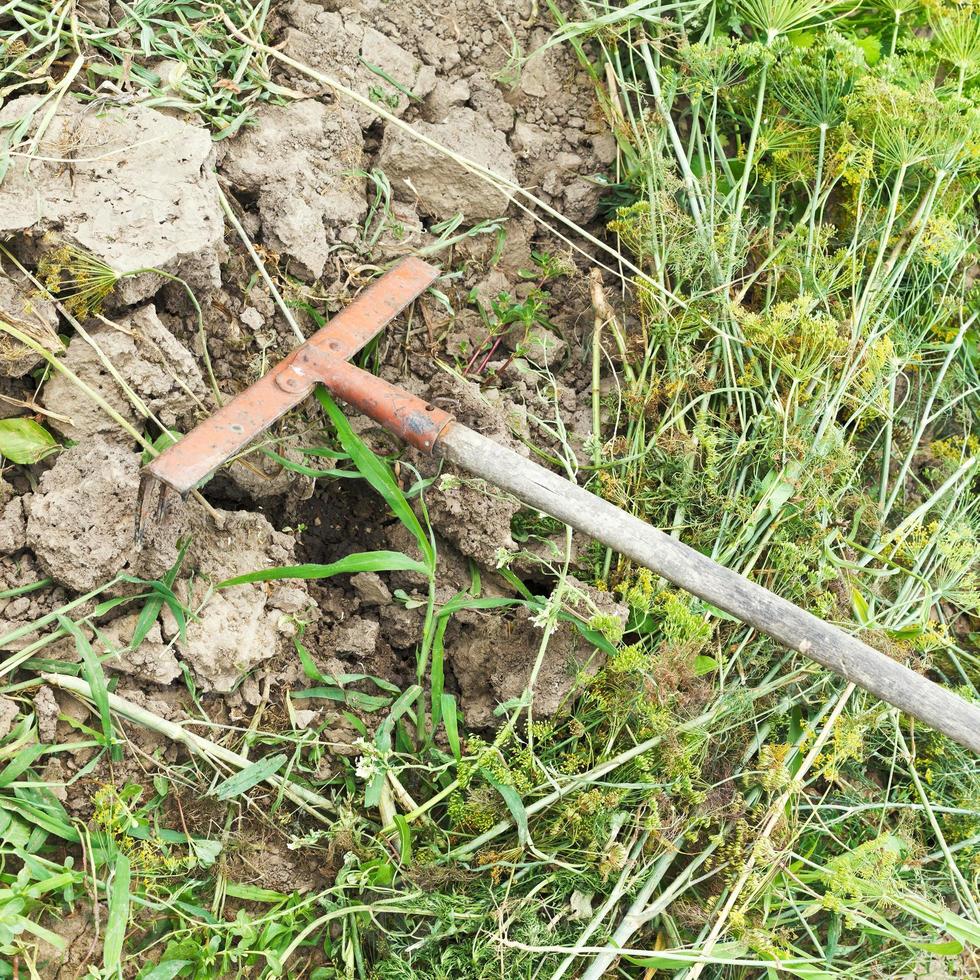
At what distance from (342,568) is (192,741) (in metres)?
0.47

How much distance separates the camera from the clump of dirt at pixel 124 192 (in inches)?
81.6

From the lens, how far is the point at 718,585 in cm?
207

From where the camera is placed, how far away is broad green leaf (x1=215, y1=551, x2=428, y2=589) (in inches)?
80.9

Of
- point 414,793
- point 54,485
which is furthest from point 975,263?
point 54,485

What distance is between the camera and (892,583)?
2.48 metres

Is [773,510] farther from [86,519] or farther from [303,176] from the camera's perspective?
[86,519]

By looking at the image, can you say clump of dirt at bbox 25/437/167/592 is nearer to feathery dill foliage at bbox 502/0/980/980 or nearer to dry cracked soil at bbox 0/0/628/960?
dry cracked soil at bbox 0/0/628/960

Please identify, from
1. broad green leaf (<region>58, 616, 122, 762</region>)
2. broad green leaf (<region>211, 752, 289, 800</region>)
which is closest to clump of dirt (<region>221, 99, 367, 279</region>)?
broad green leaf (<region>58, 616, 122, 762</region>)

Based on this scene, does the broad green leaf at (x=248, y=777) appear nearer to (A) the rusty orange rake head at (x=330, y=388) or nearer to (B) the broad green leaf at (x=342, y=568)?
(B) the broad green leaf at (x=342, y=568)

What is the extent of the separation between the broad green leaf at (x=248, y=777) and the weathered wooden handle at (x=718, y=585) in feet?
2.50

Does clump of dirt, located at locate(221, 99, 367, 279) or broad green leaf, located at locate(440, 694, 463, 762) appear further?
clump of dirt, located at locate(221, 99, 367, 279)

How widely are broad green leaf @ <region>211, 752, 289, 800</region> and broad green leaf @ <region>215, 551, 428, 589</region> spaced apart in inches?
15.2

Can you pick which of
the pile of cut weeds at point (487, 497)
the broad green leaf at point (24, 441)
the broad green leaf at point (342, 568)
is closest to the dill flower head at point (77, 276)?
the pile of cut weeds at point (487, 497)

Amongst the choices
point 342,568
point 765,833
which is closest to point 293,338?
point 342,568
